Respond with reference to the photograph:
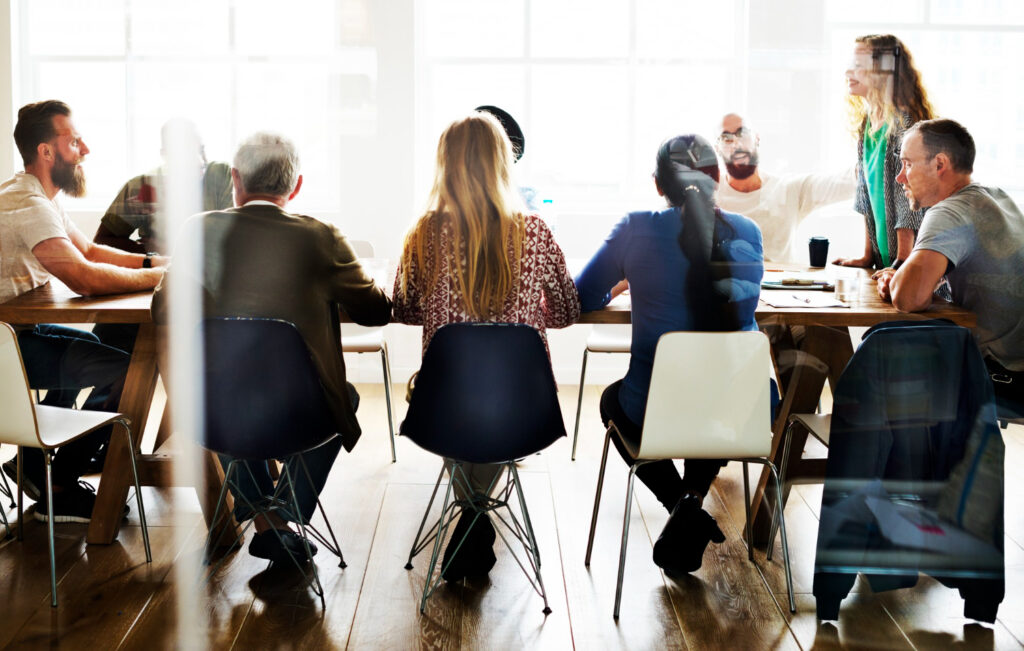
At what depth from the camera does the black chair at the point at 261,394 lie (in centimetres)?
198

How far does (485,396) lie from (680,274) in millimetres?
539

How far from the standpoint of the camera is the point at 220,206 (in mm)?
3002

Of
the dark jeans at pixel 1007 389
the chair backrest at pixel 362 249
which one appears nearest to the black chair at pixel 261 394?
the chair backrest at pixel 362 249

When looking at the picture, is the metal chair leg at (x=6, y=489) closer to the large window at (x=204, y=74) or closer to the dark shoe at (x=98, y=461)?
the dark shoe at (x=98, y=461)

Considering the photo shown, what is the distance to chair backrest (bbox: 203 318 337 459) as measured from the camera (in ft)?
6.48

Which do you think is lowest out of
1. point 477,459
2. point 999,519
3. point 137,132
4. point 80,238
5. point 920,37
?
point 999,519

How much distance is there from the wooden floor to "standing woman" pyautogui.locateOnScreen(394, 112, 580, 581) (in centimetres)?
63

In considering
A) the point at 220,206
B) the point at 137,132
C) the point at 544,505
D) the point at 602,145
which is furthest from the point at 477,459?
the point at 602,145

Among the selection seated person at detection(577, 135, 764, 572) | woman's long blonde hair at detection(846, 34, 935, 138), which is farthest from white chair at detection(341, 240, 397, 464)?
woman's long blonde hair at detection(846, 34, 935, 138)

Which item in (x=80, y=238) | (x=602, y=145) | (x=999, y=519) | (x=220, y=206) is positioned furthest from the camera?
(x=602, y=145)

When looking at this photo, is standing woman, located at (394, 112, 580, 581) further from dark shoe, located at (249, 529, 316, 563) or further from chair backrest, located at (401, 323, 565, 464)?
dark shoe, located at (249, 529, 316, 563)

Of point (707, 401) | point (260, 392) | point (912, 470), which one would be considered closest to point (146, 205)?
point (260, 392)

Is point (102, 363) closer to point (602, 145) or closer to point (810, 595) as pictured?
point (810, 595)

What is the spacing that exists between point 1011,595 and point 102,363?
235 cm
